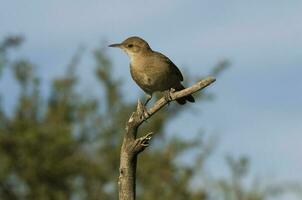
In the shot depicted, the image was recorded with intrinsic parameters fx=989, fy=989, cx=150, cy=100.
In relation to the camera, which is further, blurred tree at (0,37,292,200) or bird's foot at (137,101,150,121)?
blurred tree at (0,37,292,200)

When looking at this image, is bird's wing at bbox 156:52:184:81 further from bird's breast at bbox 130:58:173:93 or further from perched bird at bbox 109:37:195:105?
bird's breast at bbox 130:58:173:93

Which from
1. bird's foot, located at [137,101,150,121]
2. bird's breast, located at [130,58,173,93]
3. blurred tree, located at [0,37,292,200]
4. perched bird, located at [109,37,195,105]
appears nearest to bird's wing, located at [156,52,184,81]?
perched bird, located at [109,37,195,105]

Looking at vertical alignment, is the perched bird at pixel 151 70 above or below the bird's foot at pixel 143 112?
above

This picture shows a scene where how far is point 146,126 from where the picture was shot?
28438mm

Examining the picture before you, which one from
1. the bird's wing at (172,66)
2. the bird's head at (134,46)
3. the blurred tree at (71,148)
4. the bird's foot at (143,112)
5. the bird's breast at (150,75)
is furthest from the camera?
the blurred tree at (71,148)

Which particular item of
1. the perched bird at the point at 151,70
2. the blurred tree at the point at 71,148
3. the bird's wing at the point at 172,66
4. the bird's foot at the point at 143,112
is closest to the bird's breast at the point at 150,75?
the perched bird at the point at 151,70

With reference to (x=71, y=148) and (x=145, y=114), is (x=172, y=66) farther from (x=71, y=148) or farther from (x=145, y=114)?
(x=71, y=148)

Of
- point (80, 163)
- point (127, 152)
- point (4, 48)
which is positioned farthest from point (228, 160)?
point (127, 152)

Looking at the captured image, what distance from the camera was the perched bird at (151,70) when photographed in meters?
11.9

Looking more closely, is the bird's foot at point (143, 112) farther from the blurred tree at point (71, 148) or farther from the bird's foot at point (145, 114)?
the blurred tree at point (71, 148)

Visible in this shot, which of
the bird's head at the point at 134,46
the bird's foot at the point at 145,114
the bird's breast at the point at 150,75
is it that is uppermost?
the bird's head at the point at 134,46

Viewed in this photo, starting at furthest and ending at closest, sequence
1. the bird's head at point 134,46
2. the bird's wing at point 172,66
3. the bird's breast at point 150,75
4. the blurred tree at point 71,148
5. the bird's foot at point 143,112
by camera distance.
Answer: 1. the blurred tree at point 71,148
2. the bird's head at point 134,46
3. the bird's wing at point 172,66
4. the bird's breast at point 150,75
5. the bird's foot at point 143,112

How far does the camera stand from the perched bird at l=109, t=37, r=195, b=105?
11.9 metres

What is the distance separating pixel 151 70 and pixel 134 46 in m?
0.55
